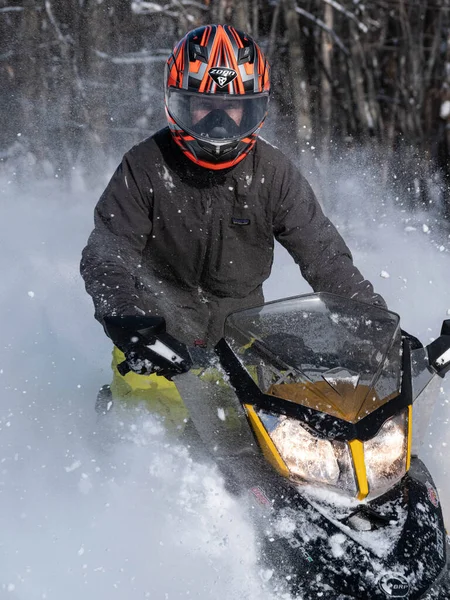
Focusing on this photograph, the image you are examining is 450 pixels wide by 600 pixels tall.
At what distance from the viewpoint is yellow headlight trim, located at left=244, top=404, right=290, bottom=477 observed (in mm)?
2301

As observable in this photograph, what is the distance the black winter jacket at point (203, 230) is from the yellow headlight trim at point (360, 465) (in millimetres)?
1282

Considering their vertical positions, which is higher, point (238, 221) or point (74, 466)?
point (238, 221)

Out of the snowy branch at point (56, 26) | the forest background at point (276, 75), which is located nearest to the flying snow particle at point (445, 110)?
the forest background at point (276, 75)

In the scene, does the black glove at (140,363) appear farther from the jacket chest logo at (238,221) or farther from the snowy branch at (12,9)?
the snowy branch at (12,9)

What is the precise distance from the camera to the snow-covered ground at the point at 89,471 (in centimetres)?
256

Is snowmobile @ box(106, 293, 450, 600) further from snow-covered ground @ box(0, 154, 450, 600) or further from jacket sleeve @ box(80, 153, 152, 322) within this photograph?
jacket sleeve @ box(80, 153, 152, 322)

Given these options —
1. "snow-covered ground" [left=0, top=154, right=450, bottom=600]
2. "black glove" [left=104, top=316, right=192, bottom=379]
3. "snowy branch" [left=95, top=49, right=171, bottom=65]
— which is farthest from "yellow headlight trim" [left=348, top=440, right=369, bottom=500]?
"snowy branch" [left=95, top=49, right=171, bottom=65]

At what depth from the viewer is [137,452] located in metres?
2.88

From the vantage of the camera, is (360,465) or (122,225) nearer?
(360,465)

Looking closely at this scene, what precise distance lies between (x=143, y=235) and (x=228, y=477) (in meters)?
1.45

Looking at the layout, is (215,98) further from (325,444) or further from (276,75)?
(276,75)

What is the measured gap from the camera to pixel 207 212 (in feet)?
11.6

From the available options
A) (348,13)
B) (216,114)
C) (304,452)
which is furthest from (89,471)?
(348,13)

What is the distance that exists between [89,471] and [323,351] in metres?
1.20
